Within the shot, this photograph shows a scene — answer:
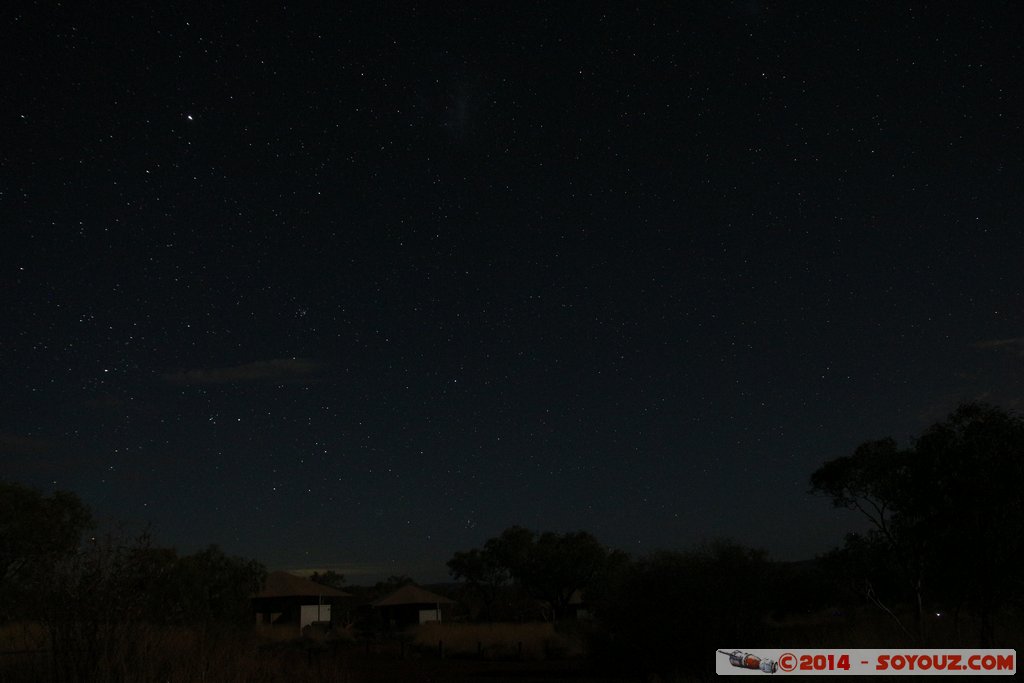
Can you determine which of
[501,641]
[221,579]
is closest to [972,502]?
[501,641]

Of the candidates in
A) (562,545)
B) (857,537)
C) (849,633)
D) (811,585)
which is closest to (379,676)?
(849,633)

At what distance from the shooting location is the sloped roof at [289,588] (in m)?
52.1

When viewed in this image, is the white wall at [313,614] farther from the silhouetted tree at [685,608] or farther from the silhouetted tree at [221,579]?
the silhouetted tree at [685,608]

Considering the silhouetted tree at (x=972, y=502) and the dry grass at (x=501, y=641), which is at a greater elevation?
the silhouetted tree at (x=972, y=502)

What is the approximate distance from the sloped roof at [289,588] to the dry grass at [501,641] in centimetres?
1038

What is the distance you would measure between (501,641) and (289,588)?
2159 centimetres

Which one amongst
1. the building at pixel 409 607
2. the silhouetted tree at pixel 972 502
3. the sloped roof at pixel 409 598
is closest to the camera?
the silhouetted tree at pixel 972 502

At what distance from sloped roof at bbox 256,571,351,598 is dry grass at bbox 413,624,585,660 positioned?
10.4 meters

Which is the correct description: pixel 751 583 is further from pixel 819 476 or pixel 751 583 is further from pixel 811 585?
pixel 811 585

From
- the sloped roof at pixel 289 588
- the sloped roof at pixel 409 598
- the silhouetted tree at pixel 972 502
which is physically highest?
the silhouetted tree at pixel 972 502

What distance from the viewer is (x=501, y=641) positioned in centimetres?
3594

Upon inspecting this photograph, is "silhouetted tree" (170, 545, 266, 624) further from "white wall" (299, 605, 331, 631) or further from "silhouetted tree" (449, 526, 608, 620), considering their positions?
"silhouetted tree" (449, 526, 608, 620)

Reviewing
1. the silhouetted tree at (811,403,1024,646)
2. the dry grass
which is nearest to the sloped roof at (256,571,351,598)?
the dry grass

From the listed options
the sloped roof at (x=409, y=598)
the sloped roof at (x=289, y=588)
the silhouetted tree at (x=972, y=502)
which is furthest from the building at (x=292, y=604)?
the silhouetted tree at (x=972, y=502)
